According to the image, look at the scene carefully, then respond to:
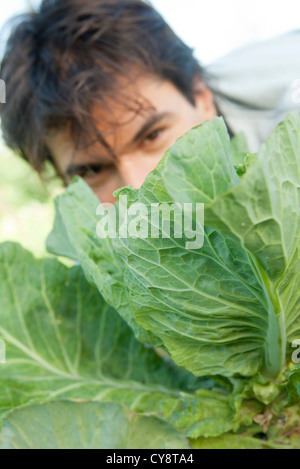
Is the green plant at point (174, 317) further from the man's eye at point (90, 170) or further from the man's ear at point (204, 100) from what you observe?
the man's ear at point (204, 100)

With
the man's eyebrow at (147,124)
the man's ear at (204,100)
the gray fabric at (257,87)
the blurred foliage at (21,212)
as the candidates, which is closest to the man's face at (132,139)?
the man's eyebrow at (147,124)

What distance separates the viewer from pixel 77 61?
1.53m

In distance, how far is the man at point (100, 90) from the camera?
143 cm

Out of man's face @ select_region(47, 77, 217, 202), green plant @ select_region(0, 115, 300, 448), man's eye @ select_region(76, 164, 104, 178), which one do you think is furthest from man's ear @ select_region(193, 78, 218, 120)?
green plant @ select_region(0, 115, 300, 448)

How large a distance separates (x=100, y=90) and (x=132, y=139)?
7.6 inches

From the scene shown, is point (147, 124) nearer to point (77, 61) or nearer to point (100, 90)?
point (100, 90)

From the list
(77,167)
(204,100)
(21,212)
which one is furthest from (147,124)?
(21,212)

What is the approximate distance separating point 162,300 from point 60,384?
0.33 m

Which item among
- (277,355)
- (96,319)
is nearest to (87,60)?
(96,319)

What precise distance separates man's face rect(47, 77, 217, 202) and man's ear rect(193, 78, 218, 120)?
0.25 metres

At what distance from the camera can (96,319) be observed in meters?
0.91

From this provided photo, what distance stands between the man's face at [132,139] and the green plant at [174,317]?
0.59 m

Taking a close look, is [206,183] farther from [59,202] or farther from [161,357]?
[161,357]

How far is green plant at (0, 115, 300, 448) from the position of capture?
0.48 metres
